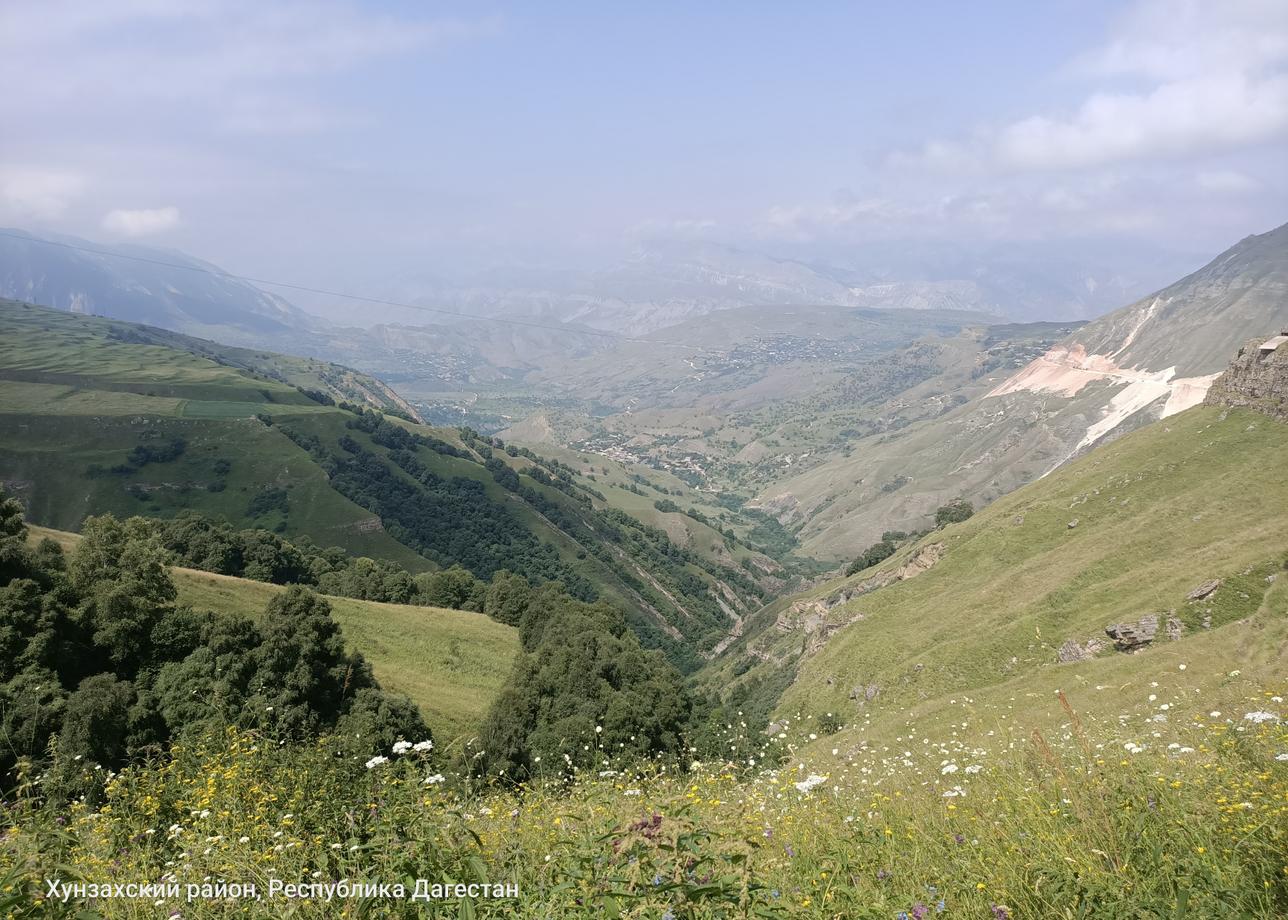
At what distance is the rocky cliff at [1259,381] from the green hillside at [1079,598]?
1.98 meters

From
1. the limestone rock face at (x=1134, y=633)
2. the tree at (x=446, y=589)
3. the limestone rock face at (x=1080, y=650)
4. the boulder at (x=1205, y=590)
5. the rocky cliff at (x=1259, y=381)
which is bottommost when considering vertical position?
the tree at (x=446, y=589)

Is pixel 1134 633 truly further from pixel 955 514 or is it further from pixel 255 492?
pixel 255 492

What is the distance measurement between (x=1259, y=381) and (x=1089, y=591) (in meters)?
44.9

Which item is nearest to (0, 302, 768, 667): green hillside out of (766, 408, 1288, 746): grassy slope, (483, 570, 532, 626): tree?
(483, 570, 532, 626): tree

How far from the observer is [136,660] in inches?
1394

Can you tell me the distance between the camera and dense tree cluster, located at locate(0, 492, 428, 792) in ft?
85.6

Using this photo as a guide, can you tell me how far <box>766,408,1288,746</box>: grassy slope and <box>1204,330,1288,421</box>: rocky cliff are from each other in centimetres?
206

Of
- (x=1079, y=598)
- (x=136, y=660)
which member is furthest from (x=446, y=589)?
(x=1079, y=598)

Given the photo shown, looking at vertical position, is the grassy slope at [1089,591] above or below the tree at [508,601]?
above

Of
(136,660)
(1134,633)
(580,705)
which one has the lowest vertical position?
(580,705)

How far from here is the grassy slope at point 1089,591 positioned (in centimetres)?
3719

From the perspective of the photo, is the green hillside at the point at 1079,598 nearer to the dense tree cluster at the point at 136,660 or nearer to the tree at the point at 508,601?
the dense tree cluster at the point at 136,660

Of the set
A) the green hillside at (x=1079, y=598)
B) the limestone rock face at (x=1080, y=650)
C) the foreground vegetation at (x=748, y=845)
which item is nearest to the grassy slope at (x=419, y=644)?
the green hillside at (x=1079, y=598)

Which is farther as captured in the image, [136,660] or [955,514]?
[955,514]
